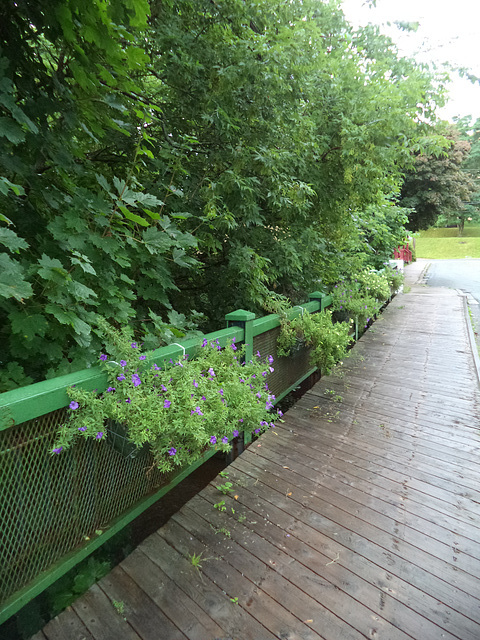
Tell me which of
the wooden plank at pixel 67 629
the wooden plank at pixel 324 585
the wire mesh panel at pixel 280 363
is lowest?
the wooden plank at pixel 324 585

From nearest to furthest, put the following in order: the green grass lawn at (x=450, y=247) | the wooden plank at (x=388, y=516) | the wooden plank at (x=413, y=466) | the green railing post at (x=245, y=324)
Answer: the wooden plank at (x=388, y=516), the wooden plank at (x=413, y=466), the green railing post at (x=245, y=324), the green grass lawn at (x=450, y=247)

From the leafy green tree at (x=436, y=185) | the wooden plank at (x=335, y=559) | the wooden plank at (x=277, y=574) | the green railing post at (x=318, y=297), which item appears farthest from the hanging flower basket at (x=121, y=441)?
the leafy green tree at (x=436, y=185)

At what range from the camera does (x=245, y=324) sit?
3.31 m

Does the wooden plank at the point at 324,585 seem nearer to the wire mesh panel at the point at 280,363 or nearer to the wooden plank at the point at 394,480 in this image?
the wooden plank at the point at 394,480

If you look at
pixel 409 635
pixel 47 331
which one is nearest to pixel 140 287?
pixel 47 331

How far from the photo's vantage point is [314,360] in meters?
4.25

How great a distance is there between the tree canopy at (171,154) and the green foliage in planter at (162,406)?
0.24 meters

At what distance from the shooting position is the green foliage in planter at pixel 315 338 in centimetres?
399

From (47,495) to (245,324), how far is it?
1.96 m

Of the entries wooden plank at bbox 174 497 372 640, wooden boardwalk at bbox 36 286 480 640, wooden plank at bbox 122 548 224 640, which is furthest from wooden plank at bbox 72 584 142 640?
wooden plank at bbox 174 497 372 640

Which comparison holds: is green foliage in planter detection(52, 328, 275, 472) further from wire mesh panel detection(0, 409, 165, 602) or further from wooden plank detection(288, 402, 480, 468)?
wooden plank detection(288, 402, 480, 468)

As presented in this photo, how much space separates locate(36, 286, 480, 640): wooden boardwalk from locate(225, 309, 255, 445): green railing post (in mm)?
722

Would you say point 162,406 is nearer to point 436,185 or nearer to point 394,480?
point 394,480

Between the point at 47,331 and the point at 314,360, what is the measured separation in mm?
2911
